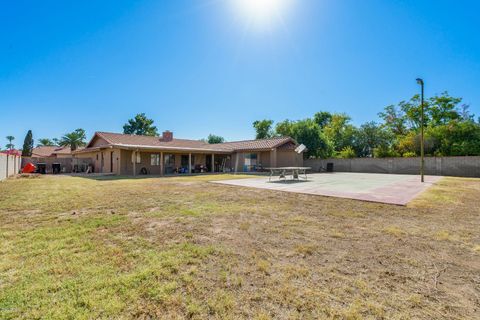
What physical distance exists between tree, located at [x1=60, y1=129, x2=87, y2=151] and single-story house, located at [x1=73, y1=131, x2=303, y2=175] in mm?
21416

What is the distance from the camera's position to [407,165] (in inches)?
799

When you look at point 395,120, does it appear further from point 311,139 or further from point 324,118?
point 311,139

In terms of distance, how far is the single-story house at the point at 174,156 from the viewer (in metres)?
17.8

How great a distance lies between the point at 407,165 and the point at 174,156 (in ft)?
70.1

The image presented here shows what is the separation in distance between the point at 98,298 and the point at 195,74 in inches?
620

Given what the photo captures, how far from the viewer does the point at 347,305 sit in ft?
6.17

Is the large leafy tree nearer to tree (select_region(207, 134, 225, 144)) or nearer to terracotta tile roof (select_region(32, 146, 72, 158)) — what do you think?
tree (select_region(207, 134, 225, 144))

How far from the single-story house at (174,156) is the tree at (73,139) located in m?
21.4

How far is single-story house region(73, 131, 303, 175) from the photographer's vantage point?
1780cm

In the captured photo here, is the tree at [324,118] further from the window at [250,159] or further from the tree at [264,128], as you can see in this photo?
the window at [250,159]

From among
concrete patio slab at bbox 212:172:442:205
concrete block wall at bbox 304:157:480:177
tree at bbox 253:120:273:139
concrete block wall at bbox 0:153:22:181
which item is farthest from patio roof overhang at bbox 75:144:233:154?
tree at bbox 253:120:273:139

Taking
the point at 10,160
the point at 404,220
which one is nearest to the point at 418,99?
the point at 404,220

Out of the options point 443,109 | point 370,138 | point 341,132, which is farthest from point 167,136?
point 443,109

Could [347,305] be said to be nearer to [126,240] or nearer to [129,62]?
[126,240]
